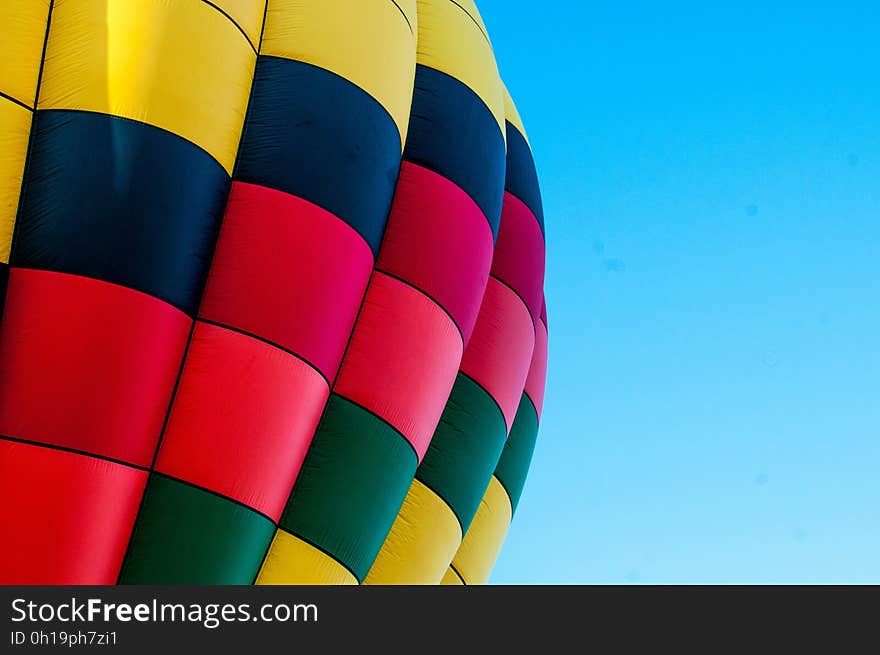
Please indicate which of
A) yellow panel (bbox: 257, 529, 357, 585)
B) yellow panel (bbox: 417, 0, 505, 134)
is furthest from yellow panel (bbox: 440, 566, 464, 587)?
yellow panel (bbox: 417, 0, 505, 134)

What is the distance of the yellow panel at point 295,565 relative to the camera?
3.44 meters

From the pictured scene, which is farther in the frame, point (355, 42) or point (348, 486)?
point (355, 42)

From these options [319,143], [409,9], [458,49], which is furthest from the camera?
[458,49]

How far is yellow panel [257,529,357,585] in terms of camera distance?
3.44m

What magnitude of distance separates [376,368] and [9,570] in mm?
1259

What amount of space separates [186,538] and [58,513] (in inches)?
14.6

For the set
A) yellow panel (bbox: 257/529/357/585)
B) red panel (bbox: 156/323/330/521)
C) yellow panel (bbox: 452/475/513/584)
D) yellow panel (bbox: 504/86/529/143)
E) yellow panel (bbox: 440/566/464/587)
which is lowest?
yellow panel (bbox: 440/566/464/587)

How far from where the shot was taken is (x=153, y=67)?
3244mm

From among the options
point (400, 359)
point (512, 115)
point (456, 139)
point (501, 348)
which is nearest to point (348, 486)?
point (400, 359)

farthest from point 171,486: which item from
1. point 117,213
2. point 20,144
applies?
point 20,144

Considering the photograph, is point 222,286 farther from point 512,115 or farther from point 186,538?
point 512,115

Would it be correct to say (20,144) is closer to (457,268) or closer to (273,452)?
(273,452)

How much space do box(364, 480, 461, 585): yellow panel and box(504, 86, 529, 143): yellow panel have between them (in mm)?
1846

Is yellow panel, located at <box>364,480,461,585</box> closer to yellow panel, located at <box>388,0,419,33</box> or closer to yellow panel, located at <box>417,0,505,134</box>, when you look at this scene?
yellow panel, located at <box>417,0,505,134</box>
